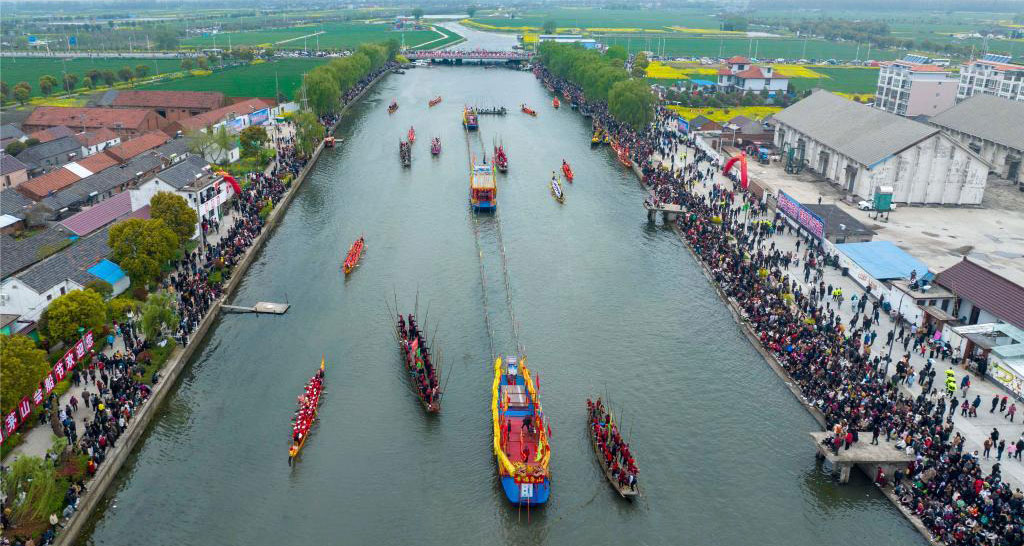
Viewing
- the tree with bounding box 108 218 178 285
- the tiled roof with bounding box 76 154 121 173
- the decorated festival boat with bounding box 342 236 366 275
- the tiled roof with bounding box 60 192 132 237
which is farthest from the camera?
the tiled roof with bounding box 76 154 121 173

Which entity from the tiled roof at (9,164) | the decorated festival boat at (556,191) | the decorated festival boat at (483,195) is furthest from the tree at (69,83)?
the decorated festival boat at (556,191)

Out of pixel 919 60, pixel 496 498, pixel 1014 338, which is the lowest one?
pixel 496 498

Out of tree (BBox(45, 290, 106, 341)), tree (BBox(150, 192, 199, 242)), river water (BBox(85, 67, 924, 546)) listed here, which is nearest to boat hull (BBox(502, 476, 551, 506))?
river water (BBox(85, 67, 924, 546))

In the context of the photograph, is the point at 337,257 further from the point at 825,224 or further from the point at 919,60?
the point at 919,60

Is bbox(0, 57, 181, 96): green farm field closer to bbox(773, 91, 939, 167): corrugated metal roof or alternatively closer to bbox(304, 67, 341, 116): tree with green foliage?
bbox(304, 67, 341, 116): tree with green foliage

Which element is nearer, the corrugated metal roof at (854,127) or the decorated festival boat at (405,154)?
the corrugated metal roof at (854,127)

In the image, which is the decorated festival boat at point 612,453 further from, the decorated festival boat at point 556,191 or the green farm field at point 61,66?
the green farm field at point 61,66

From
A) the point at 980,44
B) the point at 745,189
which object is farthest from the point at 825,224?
the point at 980,44
